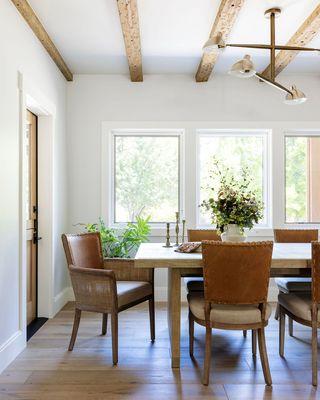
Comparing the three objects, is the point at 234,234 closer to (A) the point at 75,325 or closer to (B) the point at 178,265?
(B) the point at 178,265

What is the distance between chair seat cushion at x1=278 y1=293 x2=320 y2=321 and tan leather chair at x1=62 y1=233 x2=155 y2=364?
1.08m

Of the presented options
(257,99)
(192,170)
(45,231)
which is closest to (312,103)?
(257,99)

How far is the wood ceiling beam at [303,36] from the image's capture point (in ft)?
10.2

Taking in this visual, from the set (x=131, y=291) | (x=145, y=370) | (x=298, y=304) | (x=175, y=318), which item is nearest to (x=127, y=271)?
(x=131, y=291)

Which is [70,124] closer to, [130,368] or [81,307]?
[81,307]

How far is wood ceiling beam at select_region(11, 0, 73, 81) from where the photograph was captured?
2902 millimetres

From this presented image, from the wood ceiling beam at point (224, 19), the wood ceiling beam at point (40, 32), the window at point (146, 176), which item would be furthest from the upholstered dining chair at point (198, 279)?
the wood ceiling beam at point (40, 32)

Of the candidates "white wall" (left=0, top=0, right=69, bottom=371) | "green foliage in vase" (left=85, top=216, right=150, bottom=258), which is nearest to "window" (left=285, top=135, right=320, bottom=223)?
"green foliage in vase" (left=85, top=216, right=150, bottom=258)

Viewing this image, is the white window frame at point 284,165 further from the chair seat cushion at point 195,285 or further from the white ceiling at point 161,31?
the chair seat cushion at point 195,285

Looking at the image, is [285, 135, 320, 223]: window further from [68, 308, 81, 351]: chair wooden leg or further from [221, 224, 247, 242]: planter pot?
[68, 308, 81, 351]: chair wooden leg

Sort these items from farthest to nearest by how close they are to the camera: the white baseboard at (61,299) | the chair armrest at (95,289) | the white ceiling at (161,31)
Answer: the white baseboard at (61,299) → the white ceiling at (161,31) → the chair armrest at (95,289)

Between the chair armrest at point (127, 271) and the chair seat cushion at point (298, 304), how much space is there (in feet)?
3.70

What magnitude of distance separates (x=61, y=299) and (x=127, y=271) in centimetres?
121

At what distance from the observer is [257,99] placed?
4566mm
